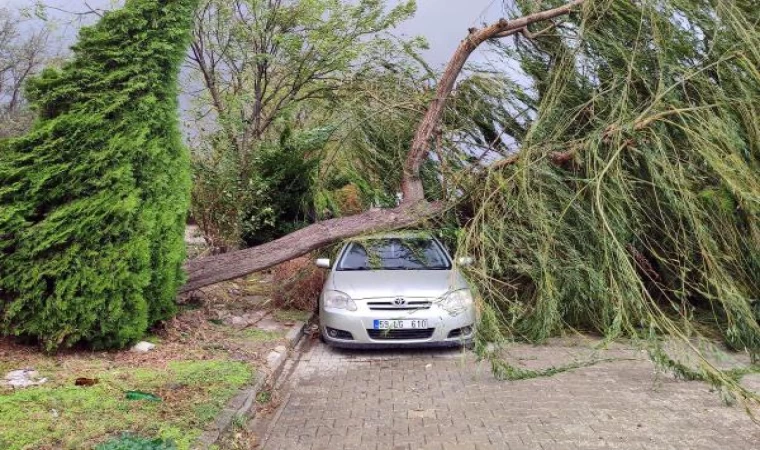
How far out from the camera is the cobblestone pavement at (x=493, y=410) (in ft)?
15.2

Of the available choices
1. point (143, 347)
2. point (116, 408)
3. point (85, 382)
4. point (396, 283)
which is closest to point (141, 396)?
point (116, 408)

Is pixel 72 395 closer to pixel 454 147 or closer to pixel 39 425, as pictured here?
pixel 39 425

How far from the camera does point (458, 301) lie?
7.44 meters

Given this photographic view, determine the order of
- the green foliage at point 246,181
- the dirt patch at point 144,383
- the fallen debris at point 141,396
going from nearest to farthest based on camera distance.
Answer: the dirt patch at point 144,383 → the fallen debris at point 141,396 → the green foliage at point 246,181

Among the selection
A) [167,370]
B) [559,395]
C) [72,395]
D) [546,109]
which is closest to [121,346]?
[167,370]

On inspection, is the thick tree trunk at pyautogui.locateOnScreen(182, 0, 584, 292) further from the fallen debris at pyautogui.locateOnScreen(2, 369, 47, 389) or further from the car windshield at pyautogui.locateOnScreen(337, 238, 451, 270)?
the fallen debris at pyautogui.locateOnScreen(2, 369, 47, 389)

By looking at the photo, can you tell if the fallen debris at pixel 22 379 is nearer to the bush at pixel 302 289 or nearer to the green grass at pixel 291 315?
the green grass at pixel 291 315

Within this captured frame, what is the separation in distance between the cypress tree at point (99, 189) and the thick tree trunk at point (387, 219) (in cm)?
145

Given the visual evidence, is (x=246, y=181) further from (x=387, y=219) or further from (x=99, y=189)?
(x=99, y=189)

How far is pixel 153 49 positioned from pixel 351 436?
4.62m

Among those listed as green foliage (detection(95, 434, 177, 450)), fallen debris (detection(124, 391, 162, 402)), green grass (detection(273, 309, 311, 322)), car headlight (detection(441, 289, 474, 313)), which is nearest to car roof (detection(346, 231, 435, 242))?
car headlight (detection(441, 289, 474, 313))

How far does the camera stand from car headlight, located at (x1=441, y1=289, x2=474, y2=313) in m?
7.33

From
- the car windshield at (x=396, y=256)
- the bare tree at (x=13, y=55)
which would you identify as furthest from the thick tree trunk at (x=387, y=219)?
the bare tree at (x=13, y=55)

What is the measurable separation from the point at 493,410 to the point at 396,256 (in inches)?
134
